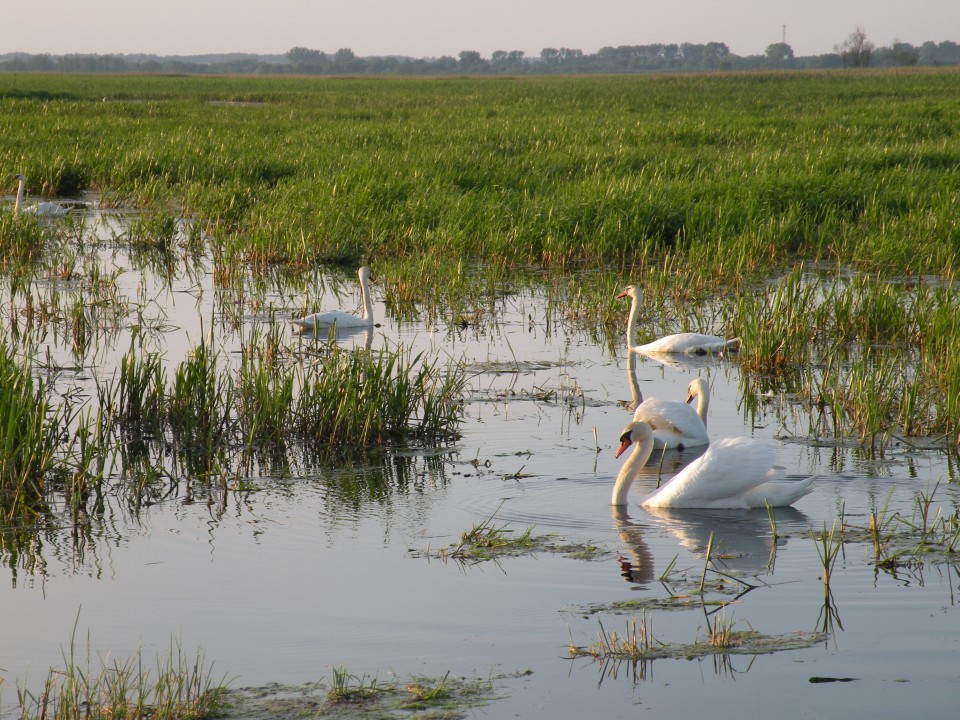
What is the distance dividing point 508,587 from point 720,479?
5.40 feet

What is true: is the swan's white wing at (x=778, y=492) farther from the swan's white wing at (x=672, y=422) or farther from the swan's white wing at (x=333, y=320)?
the swan's white wing at (x=333, y=320)

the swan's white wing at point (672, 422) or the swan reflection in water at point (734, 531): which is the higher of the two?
the swan's white wing at point (672, 422)

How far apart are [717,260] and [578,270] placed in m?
1.85

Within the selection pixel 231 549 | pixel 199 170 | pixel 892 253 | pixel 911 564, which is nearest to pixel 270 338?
pixel 231 549

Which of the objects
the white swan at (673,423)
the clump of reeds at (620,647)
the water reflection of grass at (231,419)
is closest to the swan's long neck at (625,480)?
the white swan at (673,423)

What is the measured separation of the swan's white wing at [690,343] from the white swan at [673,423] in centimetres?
229

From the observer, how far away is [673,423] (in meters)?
7.59

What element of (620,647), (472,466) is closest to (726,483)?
(472,466)

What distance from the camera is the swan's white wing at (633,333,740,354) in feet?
33.1

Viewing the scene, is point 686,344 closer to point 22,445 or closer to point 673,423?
point 673,423

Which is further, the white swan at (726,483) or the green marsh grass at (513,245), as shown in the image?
the green marsh grass at (513,245)

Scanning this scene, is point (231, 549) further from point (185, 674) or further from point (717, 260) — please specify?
point (717, 260)

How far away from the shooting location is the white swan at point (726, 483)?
246 inches

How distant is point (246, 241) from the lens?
15242mm
